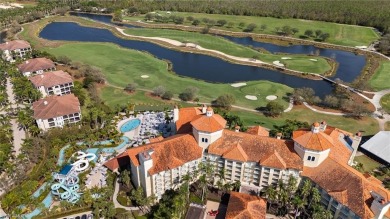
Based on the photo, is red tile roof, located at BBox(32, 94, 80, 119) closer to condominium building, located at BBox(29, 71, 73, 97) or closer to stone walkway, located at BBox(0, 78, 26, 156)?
stone walkway, located at BBox(0, 78, 26, 156)

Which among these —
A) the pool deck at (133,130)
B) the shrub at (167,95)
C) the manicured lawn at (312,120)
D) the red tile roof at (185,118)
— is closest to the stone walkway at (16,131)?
the pool deck at (133,130)

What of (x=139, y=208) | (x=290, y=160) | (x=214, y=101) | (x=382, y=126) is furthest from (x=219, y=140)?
(x=382, y=126)

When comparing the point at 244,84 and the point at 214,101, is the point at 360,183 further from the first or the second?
the point at 244,84

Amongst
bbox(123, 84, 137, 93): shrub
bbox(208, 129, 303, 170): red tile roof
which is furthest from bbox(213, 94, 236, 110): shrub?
bbox(208, 129, 303, 170): red tile roof

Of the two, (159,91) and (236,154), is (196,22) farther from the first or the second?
(236,154)

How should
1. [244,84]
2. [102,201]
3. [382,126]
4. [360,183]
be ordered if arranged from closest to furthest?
[360,183] < [102,201] < [382,126] < [244,84]
